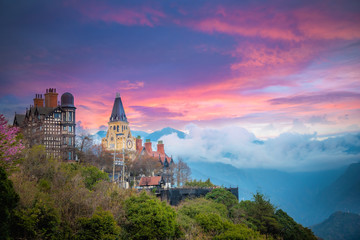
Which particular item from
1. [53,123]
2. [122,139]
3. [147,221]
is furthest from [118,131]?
[147,221]

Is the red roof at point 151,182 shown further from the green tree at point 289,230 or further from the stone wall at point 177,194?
the green tree at point 289,230

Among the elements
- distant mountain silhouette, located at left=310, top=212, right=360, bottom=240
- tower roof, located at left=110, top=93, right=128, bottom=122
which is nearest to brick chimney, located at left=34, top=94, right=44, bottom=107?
tower roof, located at left=110, top=93, right=128, bottom=122

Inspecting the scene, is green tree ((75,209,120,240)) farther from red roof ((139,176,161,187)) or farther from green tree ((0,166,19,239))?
red roof ((139,176,161,187))

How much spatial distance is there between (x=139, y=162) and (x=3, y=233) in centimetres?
5597

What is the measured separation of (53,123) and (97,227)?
29.6 metres

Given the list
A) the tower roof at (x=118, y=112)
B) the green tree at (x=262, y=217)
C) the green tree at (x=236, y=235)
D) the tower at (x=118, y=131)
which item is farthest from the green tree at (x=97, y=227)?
the tower roof at (x=118, y=112)

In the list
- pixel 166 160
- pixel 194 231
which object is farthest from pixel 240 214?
pixel 166 160

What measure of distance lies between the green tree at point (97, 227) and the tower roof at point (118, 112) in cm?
7378

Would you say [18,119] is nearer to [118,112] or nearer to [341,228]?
[118,112]

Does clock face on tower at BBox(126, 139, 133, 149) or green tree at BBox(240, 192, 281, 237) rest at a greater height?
clock face on tower at BBox(126, 139, 133, 149)

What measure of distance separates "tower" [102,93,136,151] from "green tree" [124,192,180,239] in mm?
63785

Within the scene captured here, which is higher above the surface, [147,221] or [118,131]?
[118,131]

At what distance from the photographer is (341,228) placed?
7249 inches

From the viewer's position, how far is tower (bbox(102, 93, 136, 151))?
9162 centimetres
